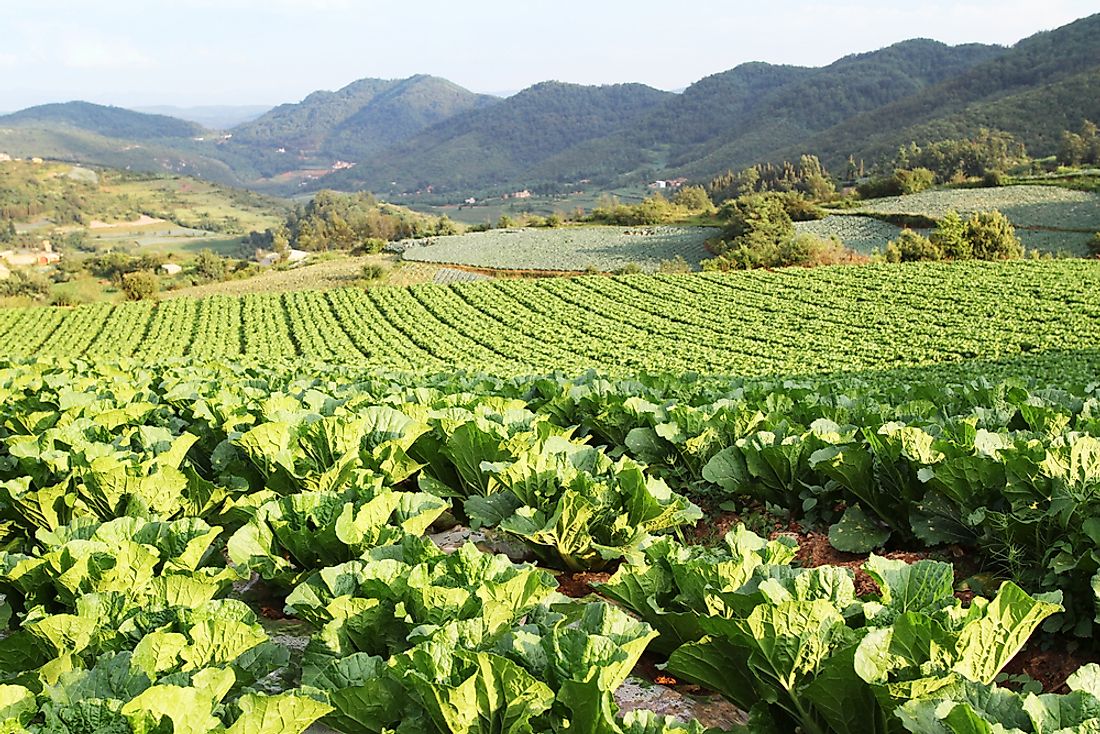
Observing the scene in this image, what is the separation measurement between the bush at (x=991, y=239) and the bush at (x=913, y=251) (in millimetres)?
2135

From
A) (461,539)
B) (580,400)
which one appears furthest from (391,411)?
(580,400)

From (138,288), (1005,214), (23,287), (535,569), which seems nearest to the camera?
(535,569)

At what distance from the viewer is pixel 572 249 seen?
67500mm

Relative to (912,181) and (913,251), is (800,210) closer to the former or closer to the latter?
(912,181)

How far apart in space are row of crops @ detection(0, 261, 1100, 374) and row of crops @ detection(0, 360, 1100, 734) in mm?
20970

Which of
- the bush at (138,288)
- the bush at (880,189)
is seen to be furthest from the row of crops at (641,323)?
the bush at (880,189)

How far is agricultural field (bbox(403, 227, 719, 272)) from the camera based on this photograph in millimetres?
61719

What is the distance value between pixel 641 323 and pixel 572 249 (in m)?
32.3

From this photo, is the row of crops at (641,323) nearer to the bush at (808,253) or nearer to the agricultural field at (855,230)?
the bush at (808,253)

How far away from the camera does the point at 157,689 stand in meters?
2.22

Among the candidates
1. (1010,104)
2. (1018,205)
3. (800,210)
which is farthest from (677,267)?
(1010,104)

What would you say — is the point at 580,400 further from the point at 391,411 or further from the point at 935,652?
the point at 935,652

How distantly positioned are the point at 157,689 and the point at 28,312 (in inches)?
2303

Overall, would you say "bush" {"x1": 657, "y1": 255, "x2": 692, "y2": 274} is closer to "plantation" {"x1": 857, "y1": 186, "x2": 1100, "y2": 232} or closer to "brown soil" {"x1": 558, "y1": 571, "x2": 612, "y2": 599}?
"plantation" {"x1": 857, "y1": 186, "x2": 1100, "y2": 232}
